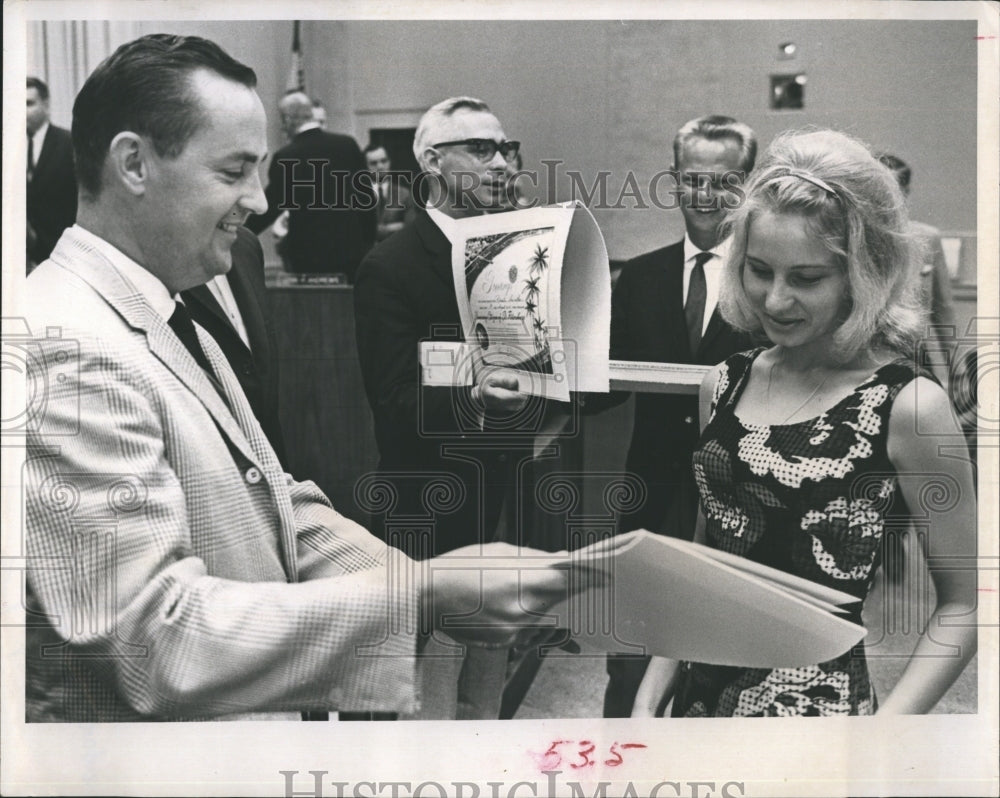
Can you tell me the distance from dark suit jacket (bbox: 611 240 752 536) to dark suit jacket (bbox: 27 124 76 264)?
1.54 meters

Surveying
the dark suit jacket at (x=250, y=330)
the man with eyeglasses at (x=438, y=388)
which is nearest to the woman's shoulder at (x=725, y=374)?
the man with eyeglasses at (x=438, y=388)

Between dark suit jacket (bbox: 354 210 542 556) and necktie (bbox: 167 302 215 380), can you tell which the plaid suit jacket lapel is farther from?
dark suit jacket (bbox: 354 210 542 556)

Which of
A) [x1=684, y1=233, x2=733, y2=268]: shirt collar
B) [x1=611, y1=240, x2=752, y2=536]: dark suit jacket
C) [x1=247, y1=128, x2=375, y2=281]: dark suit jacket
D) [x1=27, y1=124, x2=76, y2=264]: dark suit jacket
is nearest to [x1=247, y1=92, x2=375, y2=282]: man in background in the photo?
[x1=247, y1=128, x2=375, y2=281]: dark suit jacket

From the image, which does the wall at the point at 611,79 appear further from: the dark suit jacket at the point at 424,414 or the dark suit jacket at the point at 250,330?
the dark suit jacket at the point at 424,414

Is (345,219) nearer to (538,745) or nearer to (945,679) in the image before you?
(538,745)

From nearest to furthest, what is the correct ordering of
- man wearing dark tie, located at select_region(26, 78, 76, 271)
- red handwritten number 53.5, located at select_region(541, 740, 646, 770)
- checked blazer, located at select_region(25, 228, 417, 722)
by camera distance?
1. checked blazer, located at select_region(25, 228, 417, 722)
2. man wearing dark tie, located at select_region(26, 78, 76, 271)
3. red handwritten number 53.5, located at select_region(541, 740, 646, 770)

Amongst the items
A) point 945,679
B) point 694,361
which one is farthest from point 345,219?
point 945,679

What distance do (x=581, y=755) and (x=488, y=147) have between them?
1770 mm

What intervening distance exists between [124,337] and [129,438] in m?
0.28

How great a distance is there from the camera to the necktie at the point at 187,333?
294cm

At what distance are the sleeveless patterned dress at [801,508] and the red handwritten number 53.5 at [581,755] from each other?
0.21 meters

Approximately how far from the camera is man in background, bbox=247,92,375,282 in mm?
2982

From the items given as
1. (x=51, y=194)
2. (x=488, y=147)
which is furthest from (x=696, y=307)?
(x=51, y=194)

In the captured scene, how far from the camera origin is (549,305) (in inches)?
118
